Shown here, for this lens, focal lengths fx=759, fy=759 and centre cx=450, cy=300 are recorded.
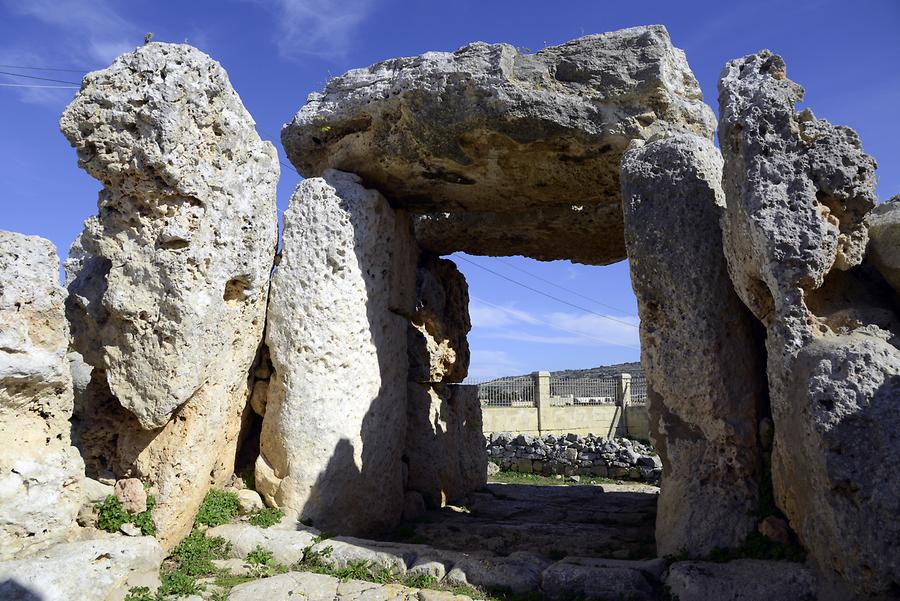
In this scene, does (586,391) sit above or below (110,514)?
above

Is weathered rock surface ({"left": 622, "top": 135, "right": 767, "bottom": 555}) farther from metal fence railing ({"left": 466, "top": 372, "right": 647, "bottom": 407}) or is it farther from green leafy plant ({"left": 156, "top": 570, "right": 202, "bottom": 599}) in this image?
metal fence railing ({"left": 466, "top": 372, "right": 647, "bottom": 407})

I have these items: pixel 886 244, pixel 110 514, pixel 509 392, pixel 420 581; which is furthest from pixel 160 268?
pixel 509 392

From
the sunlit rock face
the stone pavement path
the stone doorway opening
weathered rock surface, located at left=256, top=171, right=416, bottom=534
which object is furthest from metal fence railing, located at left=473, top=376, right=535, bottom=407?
weathered rock surface, located at left=256, top=171, right=416, bottom=534

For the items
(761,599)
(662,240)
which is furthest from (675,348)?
(761,599)

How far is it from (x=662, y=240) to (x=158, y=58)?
4.54m

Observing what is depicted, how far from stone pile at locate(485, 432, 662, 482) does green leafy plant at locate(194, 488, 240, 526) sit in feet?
21.1

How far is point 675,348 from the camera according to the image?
615 cm

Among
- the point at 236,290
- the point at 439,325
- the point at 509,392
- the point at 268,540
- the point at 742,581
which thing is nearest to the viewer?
the point at 742,581

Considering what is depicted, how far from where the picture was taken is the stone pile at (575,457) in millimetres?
13000

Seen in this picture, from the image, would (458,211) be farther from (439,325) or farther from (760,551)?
(760,551)

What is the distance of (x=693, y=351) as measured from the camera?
19.9 ft

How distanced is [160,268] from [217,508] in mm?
2152

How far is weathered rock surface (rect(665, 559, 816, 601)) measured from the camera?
4945 millimetres

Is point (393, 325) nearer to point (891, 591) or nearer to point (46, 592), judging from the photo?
point (46, 592)
